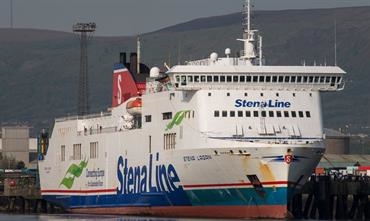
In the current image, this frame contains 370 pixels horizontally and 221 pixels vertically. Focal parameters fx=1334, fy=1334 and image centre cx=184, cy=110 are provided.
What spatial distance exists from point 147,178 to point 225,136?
23.2 ft

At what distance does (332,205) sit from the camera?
65.6 m

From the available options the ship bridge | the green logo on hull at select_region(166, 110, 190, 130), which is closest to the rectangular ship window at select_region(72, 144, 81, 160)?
the green logo on hull at select_region(166, 110, 190, 130)

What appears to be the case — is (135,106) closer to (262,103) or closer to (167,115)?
(167,115)

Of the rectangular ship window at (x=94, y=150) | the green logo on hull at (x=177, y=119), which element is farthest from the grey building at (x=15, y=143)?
the green logo on hull at (x=177, y=119)

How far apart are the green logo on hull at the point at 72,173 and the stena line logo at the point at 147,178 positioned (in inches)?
216

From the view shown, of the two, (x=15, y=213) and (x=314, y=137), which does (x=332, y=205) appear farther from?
A: (x=15, y=213)

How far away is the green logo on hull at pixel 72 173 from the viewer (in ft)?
239

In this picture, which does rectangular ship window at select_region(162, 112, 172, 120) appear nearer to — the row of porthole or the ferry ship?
the ferry ship

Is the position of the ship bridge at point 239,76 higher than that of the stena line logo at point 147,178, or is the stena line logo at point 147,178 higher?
the ship bridge at point 239,76

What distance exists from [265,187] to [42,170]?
26.0 meters

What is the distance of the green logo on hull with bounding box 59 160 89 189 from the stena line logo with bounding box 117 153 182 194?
5.49 meters

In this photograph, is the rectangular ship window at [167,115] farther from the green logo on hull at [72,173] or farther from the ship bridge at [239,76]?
the green logo on hull at [72,173]

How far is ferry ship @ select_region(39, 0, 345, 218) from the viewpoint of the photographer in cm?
5734

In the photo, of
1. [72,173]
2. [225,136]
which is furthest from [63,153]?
[225,136]
